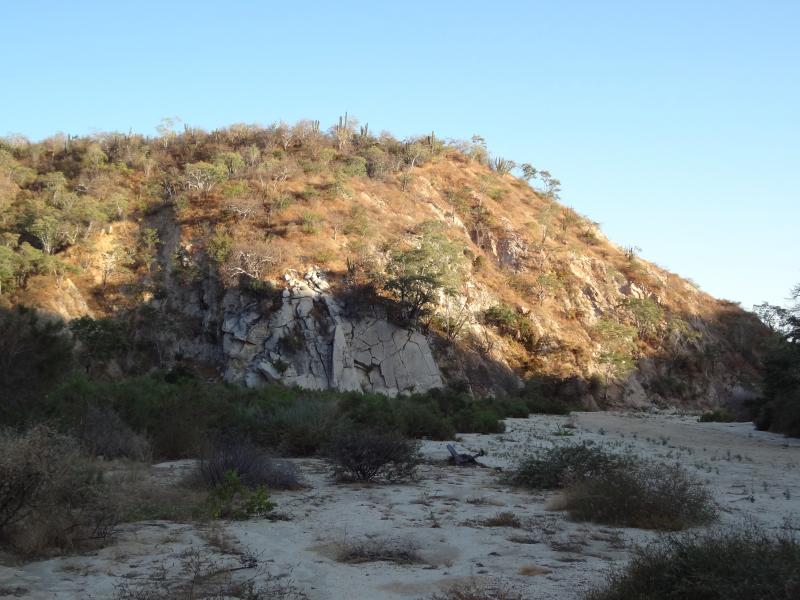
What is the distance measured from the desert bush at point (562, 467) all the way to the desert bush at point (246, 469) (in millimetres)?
3144

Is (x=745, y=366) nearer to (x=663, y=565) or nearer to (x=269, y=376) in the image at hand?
(x=269, y=376)

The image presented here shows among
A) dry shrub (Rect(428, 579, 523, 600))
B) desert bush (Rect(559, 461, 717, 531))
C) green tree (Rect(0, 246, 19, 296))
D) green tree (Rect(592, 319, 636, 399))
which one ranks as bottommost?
dry shrub (Rect(428, 579, 523, 600))

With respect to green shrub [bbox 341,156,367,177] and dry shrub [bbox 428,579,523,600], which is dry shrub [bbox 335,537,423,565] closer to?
dry shrub [bbox 428,579,523,600]

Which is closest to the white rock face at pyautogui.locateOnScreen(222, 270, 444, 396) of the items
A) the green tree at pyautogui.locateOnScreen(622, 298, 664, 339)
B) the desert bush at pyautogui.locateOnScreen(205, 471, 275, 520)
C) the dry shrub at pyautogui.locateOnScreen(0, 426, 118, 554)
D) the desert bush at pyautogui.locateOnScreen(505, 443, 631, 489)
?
the green tree at pyautogui.locateOnScreen(622, 298, 664, 339)

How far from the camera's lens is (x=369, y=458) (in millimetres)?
9570

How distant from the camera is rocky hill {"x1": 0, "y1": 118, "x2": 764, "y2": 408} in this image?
36375 mm

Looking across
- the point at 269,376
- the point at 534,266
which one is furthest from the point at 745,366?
the point at 269,376

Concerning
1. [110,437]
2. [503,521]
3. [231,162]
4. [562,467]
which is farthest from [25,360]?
[231,162]

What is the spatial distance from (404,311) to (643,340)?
21524 millimetres

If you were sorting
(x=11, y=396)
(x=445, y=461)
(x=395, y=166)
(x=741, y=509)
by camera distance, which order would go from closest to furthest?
(x=741, y=509) < (x=11, y=396) < (x=445, y=461) < (x=395, y=166)

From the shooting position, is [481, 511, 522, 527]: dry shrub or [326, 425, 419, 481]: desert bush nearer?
[481, 511, 522, 527]: dry shrub

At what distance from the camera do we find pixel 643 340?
1972 inches

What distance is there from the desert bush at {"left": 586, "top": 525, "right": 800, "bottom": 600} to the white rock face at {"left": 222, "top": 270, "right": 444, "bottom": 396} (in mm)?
29647

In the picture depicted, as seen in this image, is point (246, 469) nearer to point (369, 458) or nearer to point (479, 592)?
point (369, 458)
